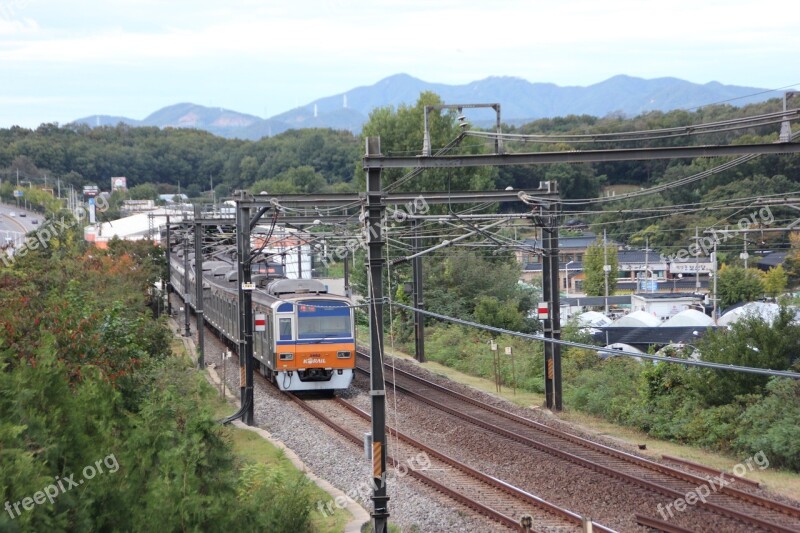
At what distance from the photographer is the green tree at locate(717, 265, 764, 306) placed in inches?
1677

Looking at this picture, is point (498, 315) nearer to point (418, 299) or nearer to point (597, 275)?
point (418, 299)

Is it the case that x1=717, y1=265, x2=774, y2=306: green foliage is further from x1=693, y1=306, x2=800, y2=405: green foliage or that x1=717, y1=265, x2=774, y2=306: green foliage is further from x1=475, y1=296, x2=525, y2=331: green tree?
x1=693, y1=306, x2=800, y2=405: green foliage

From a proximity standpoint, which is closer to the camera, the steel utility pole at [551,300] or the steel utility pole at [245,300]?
the steel utility pole at [551,300]

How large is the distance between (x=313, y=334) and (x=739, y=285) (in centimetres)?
2801

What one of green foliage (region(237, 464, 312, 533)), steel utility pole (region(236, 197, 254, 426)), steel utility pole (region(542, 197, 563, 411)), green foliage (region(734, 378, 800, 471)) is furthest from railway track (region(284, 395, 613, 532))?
green foliage (region(734, 378, 800, 471))

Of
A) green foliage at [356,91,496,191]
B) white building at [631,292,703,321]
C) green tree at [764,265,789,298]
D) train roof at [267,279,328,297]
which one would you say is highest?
green foliage at [356,91,496,191]

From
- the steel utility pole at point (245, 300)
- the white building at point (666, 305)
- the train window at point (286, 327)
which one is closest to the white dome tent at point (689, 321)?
the white building at point (666, 305)

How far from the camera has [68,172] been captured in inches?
4707

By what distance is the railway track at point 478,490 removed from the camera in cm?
1146

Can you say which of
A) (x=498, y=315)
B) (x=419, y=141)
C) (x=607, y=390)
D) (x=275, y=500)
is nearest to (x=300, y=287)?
(x=607, y=390)

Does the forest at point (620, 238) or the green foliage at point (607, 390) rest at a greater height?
the forest at point (620, 238)

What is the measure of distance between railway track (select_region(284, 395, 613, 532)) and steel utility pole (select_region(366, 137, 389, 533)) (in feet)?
5.36

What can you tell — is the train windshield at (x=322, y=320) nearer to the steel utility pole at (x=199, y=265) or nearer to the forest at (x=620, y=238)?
the forest at (x=620, y=238)

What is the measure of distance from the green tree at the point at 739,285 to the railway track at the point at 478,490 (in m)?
30.0
